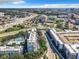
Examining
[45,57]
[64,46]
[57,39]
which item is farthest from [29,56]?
[57,39]

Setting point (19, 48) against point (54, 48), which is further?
point (54, 48)

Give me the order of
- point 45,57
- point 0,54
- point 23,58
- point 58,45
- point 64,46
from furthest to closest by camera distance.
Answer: point 58,45 < point 64,46 < point 0,54 < point 45,57 < point 23,58

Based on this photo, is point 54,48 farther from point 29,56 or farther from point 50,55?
point 29,56

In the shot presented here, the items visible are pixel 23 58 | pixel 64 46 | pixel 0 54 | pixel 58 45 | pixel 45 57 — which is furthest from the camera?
pixel 58 45

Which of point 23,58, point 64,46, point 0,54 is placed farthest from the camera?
point 64,46

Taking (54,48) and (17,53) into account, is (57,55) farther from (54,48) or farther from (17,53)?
(17,53)

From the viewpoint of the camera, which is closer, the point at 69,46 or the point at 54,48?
the point at 69,46

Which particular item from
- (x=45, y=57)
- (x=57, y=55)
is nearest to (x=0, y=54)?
(x=45, y=57)

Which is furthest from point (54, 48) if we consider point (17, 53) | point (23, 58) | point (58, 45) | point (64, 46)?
point (23, 58)
